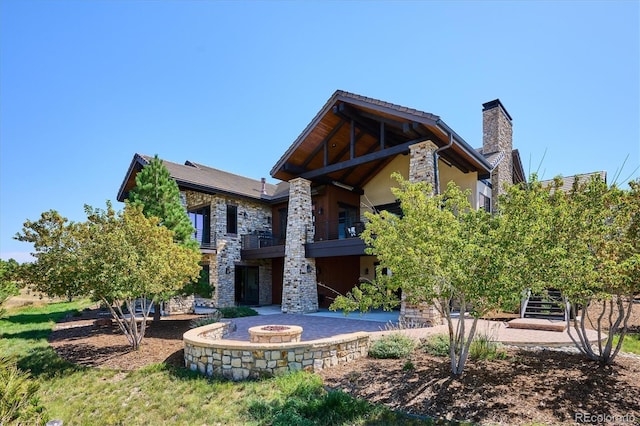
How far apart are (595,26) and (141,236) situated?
43.8ft

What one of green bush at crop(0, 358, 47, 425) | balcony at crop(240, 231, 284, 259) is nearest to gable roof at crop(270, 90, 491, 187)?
balcony at crop(240, 231, 284, 259)

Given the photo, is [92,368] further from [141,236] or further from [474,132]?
[474,132]

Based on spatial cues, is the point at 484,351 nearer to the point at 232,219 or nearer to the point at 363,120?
the point at 363,120

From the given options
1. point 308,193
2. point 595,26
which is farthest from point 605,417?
point 308,193

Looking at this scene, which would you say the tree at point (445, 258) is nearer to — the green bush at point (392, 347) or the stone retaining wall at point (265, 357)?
the stone retaining wall at point (265, 357)

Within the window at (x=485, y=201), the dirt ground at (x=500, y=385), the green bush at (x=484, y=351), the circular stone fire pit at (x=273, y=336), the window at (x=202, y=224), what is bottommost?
the dirt ground at (x=500, y=385)

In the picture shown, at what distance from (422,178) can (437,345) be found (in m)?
6.12

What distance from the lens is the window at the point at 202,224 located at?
726 inches

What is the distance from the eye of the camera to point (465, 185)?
597 inches

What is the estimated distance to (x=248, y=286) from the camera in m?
19.8

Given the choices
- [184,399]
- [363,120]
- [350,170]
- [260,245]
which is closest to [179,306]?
[260,245]

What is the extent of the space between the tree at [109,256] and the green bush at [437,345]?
638 cm

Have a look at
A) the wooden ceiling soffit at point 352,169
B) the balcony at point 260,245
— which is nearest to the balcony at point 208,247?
the balcony at point 260,245

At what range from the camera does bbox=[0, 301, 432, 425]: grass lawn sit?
Answer: 4.93 metres
